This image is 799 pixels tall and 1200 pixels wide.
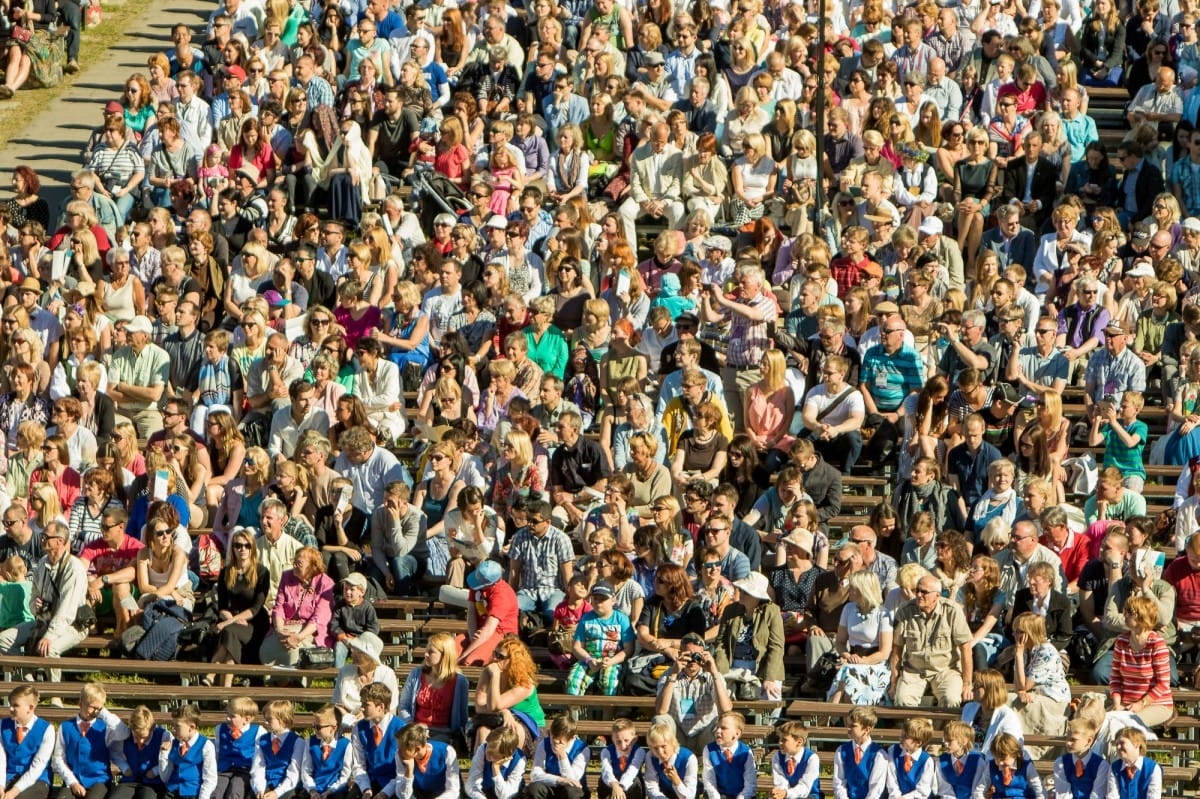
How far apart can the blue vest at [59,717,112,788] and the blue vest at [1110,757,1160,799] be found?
20.3 ft

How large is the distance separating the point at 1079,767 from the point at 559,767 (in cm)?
308

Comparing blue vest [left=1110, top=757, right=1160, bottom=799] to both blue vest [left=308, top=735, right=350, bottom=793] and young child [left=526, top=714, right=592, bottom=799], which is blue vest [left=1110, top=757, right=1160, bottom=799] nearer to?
young child [left=526, top=714, right=592, bottom=799]

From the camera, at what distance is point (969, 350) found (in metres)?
19.1

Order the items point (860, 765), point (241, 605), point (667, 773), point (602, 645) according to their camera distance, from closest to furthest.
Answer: point (860, 765)
point (667, 773)
point (602, 645)
point (241, 605)

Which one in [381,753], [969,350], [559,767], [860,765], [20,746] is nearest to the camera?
[860,765]

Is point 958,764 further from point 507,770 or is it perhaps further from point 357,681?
point 357,681

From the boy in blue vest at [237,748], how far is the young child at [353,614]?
2.98ft

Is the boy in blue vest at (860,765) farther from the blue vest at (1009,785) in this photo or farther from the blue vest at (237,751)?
the blue vest at (237,751)

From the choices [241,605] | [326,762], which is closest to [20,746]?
→ [241,605]

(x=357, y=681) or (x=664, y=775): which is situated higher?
(x=357, y=681)

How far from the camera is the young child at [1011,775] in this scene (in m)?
15.8

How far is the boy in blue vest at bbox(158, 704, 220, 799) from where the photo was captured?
16812mm

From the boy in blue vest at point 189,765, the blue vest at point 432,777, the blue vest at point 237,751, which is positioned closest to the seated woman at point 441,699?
the blue vest at point 432,777

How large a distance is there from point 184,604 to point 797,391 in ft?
14.7
